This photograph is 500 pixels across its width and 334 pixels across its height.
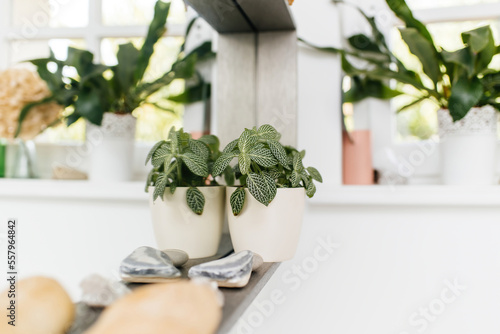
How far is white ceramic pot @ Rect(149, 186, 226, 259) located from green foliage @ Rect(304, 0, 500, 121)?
0.42 metres

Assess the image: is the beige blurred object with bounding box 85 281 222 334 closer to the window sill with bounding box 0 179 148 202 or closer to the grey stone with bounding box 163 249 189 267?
the grey stone with bounding box 163 249 189 267

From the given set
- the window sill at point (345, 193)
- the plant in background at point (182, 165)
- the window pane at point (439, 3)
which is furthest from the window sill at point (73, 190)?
the window pane at point (439, 3)

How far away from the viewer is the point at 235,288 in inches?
14.9

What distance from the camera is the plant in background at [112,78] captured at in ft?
2.68

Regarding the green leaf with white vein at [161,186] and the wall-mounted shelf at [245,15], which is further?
the wall-mounted shelf at [245,15]

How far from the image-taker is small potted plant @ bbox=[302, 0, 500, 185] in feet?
2.18

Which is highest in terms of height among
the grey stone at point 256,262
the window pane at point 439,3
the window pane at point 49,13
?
the window pane at point 49,13

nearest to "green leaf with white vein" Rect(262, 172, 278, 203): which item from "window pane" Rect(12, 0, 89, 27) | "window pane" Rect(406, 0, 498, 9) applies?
"window pane" Rect(406, 0, 498, 9)

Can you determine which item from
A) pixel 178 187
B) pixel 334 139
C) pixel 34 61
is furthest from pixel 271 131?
pixel 34 61

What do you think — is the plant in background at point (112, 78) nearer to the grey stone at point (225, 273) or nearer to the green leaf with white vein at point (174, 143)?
the green leaf with white vein at point (174, 143)

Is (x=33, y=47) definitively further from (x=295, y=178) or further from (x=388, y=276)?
(x=388, y=276)

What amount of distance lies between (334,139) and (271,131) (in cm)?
28

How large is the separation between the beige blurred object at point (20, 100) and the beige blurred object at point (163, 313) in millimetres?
775

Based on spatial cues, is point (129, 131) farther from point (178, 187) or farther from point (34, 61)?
point (178, 187)
